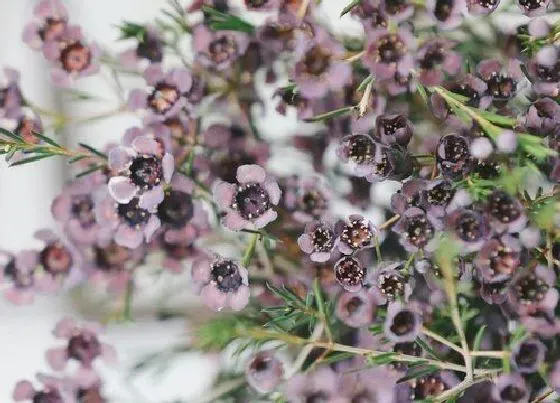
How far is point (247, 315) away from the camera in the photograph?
0.52 metres

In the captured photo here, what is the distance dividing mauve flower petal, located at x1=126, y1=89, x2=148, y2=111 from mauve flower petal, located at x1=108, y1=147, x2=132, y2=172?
0.05m

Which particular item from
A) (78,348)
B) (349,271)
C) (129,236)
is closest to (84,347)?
(78,348)

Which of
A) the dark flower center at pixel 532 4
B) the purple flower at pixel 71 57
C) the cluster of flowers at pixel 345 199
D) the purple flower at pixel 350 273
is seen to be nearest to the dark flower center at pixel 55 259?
the cluster of flowers at pixel 345 199

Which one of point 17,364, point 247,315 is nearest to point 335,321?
point 247,315

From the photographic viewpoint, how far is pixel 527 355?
38 centimetres

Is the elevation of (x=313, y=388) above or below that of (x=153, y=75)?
below

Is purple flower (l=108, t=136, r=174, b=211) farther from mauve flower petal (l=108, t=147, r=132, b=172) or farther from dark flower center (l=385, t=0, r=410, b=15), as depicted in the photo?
dark flower center (l=385, t=0, r=410, b=15)

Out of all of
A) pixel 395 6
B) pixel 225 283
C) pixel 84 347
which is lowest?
pixel 84 347

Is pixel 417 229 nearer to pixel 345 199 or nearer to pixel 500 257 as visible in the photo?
pixel 500 257

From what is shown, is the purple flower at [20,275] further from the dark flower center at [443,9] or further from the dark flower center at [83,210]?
the dark flower center at [443,9]

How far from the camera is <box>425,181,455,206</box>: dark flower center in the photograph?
0.38 metres

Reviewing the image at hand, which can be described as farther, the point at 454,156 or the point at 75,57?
the point at 75,57

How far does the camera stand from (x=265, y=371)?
45 cm

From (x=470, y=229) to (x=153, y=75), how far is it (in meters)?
0.20
